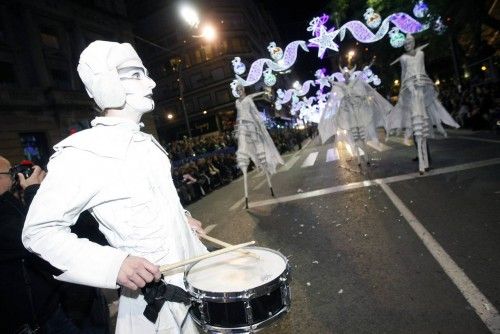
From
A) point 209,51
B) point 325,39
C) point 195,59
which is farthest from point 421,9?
point 195,59

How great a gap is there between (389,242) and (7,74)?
2970 centimetres

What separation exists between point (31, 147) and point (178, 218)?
27.9 metres

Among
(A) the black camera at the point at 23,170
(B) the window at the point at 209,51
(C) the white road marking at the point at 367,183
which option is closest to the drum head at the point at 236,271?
(A) the black camera at the point at 23,170

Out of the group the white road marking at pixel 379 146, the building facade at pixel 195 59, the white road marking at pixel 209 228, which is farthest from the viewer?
the building facade at pixel 195 59

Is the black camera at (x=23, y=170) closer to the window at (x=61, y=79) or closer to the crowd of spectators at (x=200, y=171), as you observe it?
the crowd of spectators at (x=200, y=171)

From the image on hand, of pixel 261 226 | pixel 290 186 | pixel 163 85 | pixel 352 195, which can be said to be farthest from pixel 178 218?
pixel 163 85

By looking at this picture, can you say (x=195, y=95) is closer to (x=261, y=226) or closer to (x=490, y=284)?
(x=261, y=226)

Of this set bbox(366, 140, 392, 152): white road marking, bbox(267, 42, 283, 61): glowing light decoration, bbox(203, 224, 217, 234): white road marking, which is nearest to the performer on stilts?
bbox(203, 224, 217, 234): white road marking

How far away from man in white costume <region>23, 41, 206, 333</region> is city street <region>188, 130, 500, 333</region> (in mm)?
722

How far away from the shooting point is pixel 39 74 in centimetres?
2720

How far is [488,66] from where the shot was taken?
17.5 meters

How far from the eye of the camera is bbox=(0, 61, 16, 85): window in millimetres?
25303

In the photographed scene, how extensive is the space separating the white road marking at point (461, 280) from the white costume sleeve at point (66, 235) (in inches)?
110

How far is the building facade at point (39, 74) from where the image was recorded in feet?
78.2
